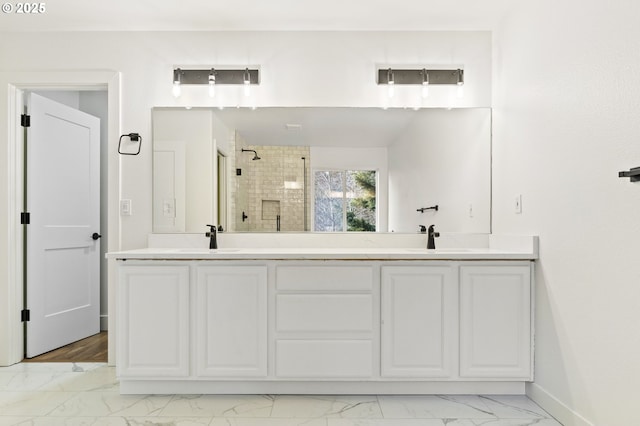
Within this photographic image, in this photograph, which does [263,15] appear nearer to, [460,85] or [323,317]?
[460,85]

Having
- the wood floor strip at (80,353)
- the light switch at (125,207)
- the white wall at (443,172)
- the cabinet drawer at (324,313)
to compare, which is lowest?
the wood floor strip at (80,353)

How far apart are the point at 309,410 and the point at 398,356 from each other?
54 centimetres

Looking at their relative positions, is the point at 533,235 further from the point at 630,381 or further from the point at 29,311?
the point at 29,311

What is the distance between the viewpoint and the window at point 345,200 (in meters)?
2.95

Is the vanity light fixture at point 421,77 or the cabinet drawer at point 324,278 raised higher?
the vanity light fixture at point 421,77

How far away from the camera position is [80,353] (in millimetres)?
3258

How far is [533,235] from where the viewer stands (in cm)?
238

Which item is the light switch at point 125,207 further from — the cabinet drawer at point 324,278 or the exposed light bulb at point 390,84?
the exposed light bulb at point 390,84

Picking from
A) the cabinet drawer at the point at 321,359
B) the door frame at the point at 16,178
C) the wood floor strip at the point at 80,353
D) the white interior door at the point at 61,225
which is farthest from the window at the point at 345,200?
the white interior door at the point at 61,225

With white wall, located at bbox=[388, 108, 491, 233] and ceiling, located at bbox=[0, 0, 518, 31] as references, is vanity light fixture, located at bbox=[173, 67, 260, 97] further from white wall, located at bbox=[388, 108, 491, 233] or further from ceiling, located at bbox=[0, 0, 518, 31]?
white wall, located at bbox=[388, 108, 491, 233]

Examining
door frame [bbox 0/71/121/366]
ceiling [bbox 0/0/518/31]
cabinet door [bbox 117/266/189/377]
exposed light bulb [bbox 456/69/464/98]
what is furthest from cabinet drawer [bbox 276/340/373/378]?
ceiling [bbox 0/0/518/31]

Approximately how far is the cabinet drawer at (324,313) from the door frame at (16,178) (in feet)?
4.22

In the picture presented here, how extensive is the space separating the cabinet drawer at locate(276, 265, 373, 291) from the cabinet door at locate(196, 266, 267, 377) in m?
0.14

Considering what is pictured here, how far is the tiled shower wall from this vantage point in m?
2.96
